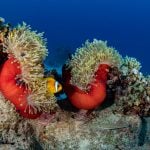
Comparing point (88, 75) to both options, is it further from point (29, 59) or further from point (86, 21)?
point (86, 21)

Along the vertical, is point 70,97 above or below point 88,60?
below

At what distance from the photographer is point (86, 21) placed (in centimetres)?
8244

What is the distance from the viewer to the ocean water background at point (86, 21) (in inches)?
2855

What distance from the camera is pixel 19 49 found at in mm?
4488

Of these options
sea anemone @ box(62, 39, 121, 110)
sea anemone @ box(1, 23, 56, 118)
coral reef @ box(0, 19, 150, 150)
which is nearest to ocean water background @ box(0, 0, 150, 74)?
coral reef @ box(0, 19, 150, 150)

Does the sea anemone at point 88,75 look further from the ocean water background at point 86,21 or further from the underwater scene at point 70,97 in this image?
the ocean water background at point 86,21

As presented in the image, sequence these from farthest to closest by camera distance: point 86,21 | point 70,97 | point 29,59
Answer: point 86,21 < point 70,97 < point 29,59

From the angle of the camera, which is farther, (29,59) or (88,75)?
(88,75)

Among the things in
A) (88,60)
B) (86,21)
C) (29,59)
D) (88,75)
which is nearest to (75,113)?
(88,75)

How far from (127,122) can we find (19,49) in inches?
78.1

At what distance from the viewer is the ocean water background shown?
72519 millimetres

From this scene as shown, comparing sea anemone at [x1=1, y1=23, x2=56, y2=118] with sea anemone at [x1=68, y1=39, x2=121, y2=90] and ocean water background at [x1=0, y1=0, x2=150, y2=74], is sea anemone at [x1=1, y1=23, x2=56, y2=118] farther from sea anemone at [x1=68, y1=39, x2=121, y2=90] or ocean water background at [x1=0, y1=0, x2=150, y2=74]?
ocean water background at [x1=0, y1=0, x2=150, y2=74]

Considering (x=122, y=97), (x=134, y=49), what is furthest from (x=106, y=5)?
(x=122, y=97)

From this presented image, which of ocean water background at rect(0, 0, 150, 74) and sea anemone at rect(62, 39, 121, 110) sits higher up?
ocean water background at rect(0, 0, 150, 74)
